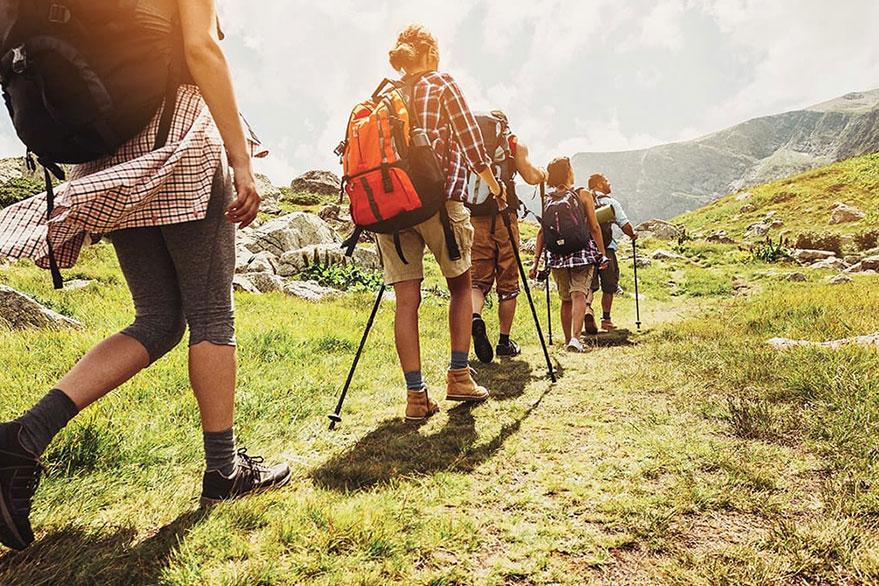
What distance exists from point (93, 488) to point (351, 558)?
1.46 metres

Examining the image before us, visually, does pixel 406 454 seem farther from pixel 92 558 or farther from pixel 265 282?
pixel 265 282

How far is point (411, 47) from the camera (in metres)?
3.75

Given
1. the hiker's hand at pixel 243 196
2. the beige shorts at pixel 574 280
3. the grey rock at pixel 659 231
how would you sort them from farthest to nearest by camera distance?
the grey rock at pixel 659 231, the beige shorts at pixel 574 280, the hiker's hand at pixel 243 196

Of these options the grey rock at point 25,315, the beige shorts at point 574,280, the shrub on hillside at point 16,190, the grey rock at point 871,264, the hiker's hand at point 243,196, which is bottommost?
the grey rock at point 871,264

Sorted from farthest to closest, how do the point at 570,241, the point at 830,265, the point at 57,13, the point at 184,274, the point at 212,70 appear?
the point at 830,265
the point at 570,241
the point at 184,274
the point at 212,70
the point at 57,13

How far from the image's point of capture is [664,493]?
2393 mm

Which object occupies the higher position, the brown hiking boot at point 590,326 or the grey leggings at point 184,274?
the grey leggings at point 184,274

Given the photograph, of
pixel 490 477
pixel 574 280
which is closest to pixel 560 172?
pixel 574 280

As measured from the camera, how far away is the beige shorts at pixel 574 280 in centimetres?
686

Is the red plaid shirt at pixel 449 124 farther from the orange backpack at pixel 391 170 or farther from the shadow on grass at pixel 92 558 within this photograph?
the shadow on grass at pixel 92 558

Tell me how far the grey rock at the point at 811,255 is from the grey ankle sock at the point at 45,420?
2313cm

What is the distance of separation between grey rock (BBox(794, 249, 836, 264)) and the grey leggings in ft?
73.9

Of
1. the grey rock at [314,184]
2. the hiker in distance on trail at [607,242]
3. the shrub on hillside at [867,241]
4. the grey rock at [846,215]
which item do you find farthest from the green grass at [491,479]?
the grey rock at [314,184]

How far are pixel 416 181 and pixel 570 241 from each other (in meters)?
3.84
